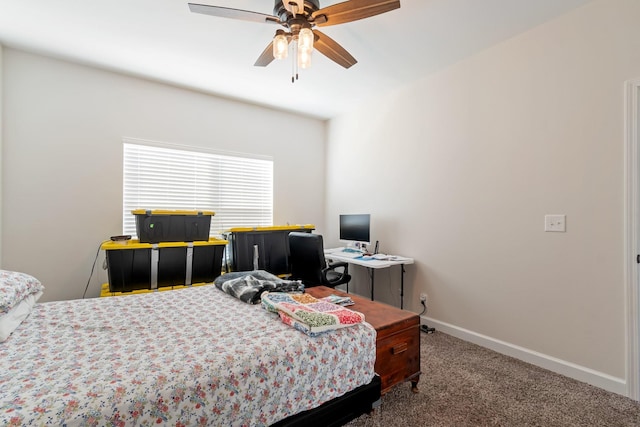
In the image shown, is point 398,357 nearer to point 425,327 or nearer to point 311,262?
point 311,262

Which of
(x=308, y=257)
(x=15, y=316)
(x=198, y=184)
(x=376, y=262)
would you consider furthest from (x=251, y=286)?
(x=198, y=184)

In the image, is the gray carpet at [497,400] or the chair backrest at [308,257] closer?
the gray carpet at [497,400]

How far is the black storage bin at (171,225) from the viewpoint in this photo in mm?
2869

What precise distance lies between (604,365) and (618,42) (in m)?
2.22

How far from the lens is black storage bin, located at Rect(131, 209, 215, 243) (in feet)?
9.41

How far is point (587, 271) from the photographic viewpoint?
84.9 inches

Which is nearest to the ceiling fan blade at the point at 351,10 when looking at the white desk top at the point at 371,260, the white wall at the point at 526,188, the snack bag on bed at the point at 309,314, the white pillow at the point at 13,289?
the white wall at the point at 526,188

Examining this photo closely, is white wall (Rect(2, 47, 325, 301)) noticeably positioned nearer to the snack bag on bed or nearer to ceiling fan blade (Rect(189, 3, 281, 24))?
ceiling fan blade (Rect(189, 3, 281, 24))

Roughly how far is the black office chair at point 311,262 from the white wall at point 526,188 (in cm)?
94

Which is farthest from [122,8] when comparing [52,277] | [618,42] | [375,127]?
[618,42]

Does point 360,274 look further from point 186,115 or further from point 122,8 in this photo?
point 122,8

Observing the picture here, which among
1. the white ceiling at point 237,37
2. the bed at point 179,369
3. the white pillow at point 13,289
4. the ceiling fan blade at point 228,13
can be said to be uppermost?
the white ceiling at point 237,37

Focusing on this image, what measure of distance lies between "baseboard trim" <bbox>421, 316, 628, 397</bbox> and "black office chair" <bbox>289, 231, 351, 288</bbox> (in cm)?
122

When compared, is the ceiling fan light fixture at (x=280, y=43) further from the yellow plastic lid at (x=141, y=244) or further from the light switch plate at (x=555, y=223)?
the light switch plate at (x=555, y=223)
